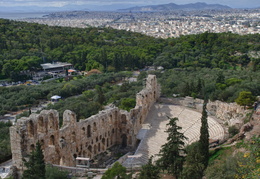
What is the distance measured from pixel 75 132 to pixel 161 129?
1042cm

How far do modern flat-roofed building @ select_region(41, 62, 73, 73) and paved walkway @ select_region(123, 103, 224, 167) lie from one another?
53521 mm

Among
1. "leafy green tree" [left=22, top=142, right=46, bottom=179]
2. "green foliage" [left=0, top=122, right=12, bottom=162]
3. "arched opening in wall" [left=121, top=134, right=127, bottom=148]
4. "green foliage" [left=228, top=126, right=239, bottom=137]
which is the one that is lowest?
"arched opening in wall" [left=121, top=134, right=127, bottom=148]

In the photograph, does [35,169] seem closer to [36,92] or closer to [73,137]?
[73,137]

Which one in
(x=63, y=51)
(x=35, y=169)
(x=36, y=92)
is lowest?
(x=36, y=92)

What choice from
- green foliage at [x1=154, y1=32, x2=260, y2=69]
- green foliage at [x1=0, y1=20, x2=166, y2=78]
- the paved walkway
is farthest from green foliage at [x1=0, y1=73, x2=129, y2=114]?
the paved walkway

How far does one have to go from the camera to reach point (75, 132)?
89.5ft

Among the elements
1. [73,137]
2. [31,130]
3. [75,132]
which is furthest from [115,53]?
[31,130]

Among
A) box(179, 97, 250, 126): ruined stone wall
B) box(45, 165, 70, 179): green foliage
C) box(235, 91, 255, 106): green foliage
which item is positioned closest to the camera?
box(45, 165, 70, 179): green foliage

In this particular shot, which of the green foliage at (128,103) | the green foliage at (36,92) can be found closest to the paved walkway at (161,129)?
the green foliage at (128,103)

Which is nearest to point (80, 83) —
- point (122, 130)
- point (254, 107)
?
point (122, 130)

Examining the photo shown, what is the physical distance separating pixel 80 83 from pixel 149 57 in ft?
86.6

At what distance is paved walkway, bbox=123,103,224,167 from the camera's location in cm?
2905

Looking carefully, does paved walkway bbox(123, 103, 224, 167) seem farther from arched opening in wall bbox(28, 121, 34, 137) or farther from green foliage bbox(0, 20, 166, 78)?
green foliage bbox(0, 20, 166, 78)

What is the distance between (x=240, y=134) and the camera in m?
29.1
